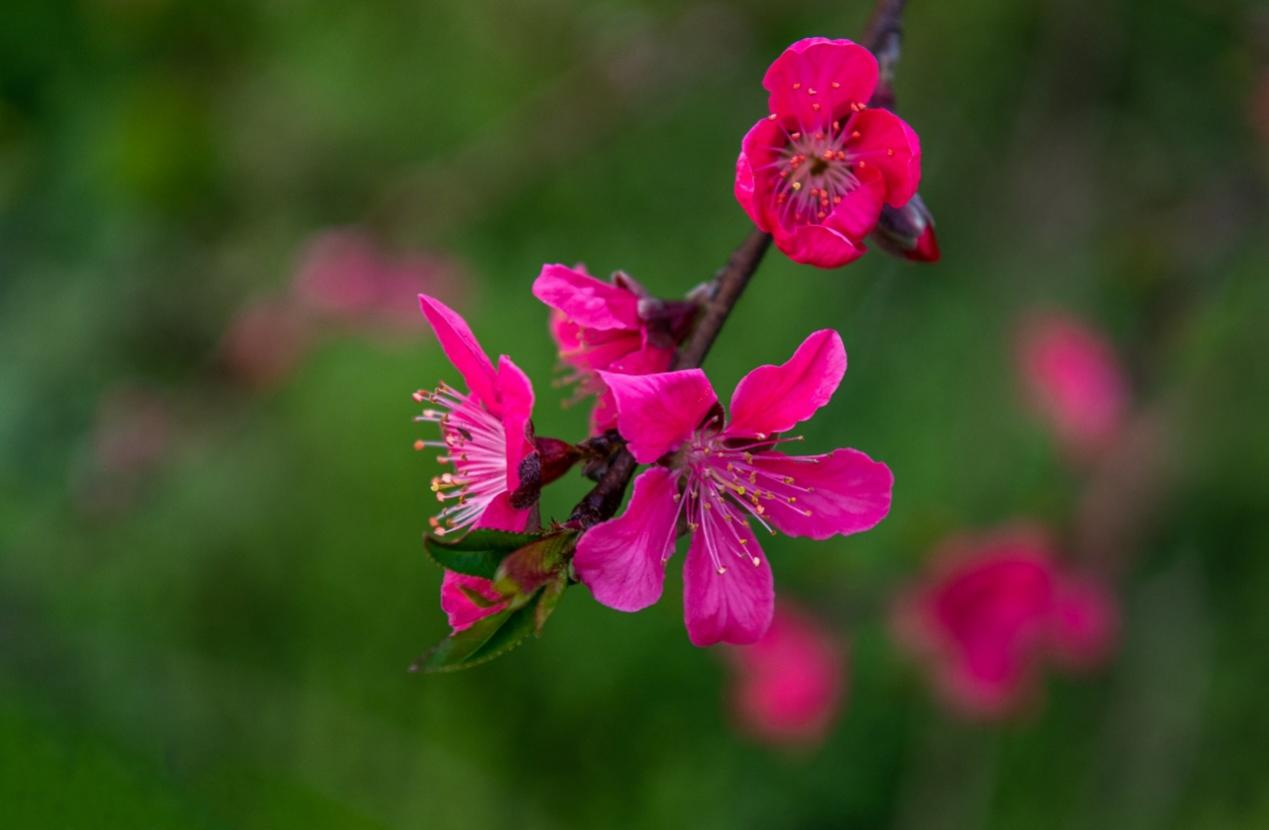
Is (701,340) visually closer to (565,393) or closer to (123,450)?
(565,393)

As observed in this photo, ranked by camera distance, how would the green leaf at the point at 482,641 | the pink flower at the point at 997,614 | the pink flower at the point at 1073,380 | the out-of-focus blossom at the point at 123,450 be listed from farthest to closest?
1. the out-of-focus blossom at the point at 123,450
2. the pink flower at the point at 1073,380
3. the pink flower at the point at 997,614
4. the green leaf at the point at 482,641

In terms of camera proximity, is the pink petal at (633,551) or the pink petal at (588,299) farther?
the pink petal at (588,299)

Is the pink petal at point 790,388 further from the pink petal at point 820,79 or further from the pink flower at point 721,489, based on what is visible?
the pink petal at point 820,79

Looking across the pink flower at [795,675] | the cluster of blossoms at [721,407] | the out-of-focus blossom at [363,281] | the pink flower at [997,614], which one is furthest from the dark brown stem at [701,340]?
the out-of-focus blossom at [363,281]

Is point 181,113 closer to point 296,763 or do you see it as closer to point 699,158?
point 699,158

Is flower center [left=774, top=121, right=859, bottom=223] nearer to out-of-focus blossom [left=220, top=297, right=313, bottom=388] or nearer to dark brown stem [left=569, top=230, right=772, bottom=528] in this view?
dark brown stem [left=569, top=230, right=772, bottom=528]

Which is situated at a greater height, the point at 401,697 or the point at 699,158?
the point at 699,158

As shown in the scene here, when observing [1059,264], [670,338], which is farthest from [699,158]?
[670,338]

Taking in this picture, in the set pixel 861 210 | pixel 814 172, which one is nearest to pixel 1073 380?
pixel 814 172
